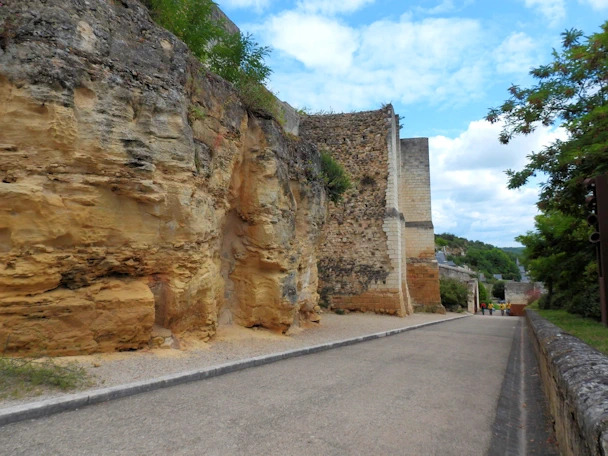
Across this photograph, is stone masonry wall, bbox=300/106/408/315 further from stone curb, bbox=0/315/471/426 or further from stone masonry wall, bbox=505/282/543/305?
stone masonry wall, bbox=505/282/543/305

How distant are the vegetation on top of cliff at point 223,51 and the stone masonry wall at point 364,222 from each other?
973 centimetres

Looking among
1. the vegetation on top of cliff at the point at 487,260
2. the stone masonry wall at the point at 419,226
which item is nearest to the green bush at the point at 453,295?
the stone masonry wall at the point at 419,226

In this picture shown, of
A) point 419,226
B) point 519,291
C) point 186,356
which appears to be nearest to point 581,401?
point 186,356

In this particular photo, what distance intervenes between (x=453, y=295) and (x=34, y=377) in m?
24.2

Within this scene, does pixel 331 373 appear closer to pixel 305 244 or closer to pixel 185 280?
pixel 185 280

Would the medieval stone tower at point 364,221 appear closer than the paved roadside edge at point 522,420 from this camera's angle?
No

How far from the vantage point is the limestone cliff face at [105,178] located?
5332mm

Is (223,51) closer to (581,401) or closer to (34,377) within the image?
(34,377)

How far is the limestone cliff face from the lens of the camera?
5332 millimetres

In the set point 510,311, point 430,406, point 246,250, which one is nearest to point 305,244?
point 246,250

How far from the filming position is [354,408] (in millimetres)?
4504

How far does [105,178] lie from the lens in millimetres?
5949

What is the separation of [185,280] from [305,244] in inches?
190

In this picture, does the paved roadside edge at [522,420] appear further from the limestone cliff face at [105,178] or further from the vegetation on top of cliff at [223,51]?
the vegetation on top of cliff at [223,51]
